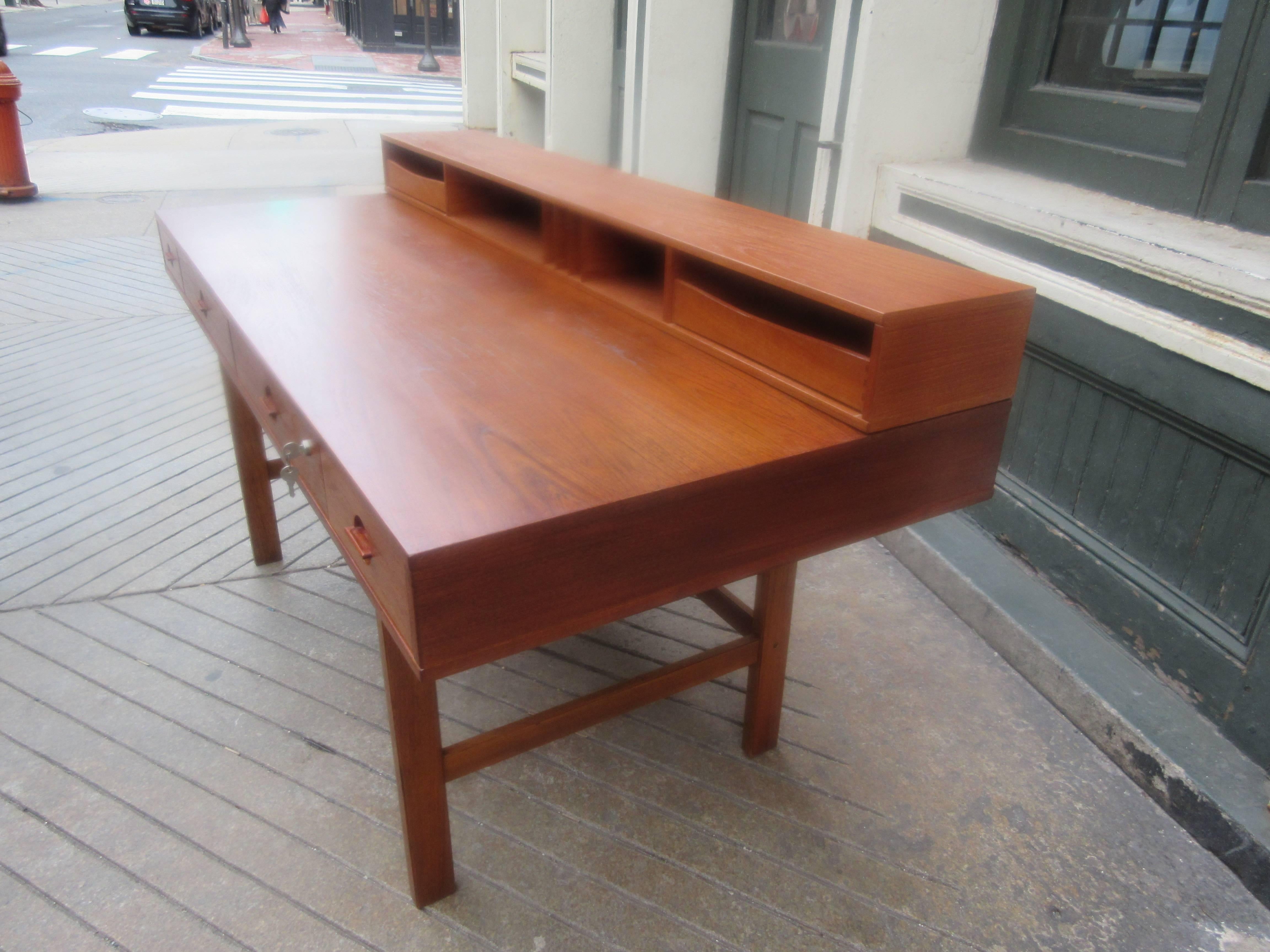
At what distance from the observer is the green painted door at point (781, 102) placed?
9.62ft

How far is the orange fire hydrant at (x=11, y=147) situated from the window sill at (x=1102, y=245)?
224 inches

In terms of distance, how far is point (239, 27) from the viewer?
19.4 metres

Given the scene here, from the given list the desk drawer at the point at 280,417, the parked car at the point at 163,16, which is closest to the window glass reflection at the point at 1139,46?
the desk drawer at the point at 280,417

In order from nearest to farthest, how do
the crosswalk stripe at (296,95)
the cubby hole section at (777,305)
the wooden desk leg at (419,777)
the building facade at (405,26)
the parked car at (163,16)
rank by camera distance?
the wooden desk leg at (419,777)
the cubby hole section at (777,305)
the crosswalk stripe at (296,95)
the building facade at (405,26)
the parked car at (163,16)

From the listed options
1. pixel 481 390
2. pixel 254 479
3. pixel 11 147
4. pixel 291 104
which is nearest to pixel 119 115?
pixel 291 104

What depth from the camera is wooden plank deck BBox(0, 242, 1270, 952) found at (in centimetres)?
154

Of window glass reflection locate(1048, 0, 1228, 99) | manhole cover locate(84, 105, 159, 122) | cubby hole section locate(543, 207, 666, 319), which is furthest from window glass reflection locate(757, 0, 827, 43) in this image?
manhole cover locate(84, 105, 159, 122)

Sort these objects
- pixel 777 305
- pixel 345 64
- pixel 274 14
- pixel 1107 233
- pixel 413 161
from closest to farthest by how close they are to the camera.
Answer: pixel 777 305, pixel 1107 233, pixel 413 161, pixel 345 64, pixel 274 14

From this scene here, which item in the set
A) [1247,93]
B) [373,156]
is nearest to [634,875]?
[1247,93]

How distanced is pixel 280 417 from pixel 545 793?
0.89 meters

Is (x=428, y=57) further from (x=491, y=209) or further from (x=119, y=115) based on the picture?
(x=491, y=209)

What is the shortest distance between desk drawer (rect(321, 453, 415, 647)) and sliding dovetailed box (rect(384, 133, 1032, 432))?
61 cm

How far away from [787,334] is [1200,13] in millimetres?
1388

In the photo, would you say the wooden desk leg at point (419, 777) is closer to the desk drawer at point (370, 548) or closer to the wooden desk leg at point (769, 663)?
the desk drawer at point (370, 548)
